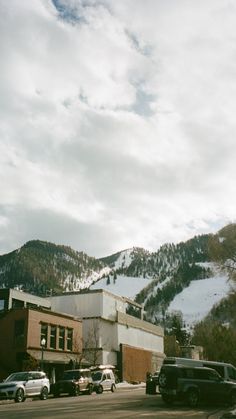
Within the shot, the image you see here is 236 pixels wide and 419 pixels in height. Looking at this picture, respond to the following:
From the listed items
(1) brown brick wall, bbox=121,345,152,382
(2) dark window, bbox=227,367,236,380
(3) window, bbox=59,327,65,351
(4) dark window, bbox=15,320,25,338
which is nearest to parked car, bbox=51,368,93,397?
(2) dark window, bbox=227,367,236,380

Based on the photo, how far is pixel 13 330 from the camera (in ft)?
159

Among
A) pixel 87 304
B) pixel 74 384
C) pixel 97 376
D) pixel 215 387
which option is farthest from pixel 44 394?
pixel 87 304

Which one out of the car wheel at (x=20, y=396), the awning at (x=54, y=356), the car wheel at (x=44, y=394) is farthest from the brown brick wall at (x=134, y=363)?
the car wheel at (x=20, y=396)

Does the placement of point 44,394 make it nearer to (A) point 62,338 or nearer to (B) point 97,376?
(B) point 97,376

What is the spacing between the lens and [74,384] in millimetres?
34531

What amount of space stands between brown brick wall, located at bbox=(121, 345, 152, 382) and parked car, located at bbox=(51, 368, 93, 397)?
99.7 feet

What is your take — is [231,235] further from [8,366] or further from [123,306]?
[123,306]

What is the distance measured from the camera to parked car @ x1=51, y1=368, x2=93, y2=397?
113ft

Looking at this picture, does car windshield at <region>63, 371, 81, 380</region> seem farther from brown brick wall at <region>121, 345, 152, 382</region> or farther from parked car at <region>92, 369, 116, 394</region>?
brown brick wall at <region>121, 345, 152, 382</region>

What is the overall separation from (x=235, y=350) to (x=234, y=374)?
55553 millimetres

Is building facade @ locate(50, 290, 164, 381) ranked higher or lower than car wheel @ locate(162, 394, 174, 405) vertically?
higher

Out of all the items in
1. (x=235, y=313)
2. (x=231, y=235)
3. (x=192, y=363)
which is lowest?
(x=192, y=363)

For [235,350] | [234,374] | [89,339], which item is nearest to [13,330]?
[89,339]

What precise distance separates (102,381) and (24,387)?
10580mm
